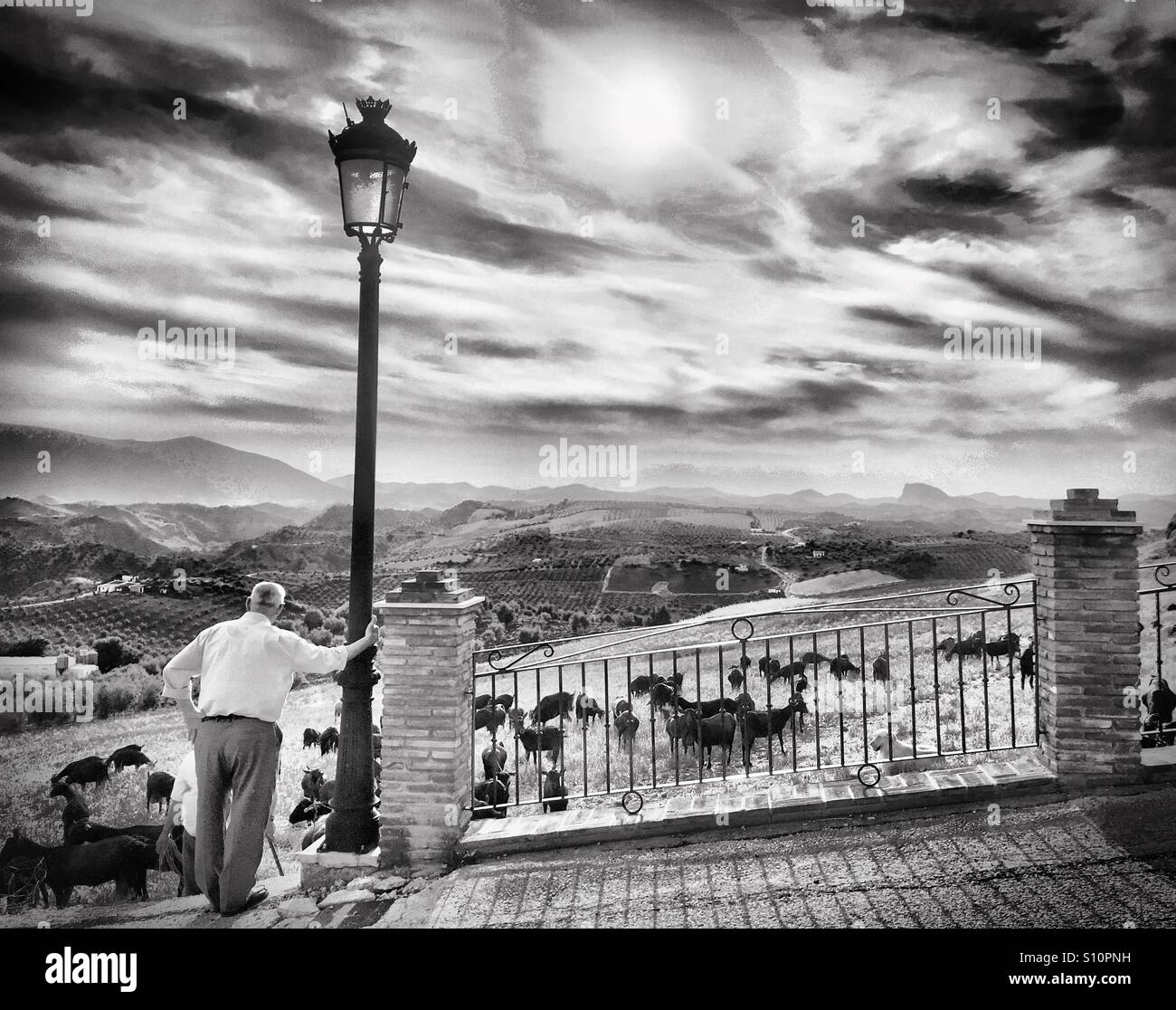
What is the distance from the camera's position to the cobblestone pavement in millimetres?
3150

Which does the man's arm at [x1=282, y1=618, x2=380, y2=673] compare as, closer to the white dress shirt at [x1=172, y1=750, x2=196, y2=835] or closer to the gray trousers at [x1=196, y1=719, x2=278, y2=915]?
the gray trousers at [x1=196, y1=719, x2=278, y2=915]

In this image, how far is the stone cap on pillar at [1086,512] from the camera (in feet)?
13.6

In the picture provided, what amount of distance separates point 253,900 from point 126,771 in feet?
28.7

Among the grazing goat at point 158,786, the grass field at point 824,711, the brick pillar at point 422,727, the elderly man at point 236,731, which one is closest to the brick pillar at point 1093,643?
the grass field at point 824,711

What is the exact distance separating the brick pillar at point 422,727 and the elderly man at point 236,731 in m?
0.48

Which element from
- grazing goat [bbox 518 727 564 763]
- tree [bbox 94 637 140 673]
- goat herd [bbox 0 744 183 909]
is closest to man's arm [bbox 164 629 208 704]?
goat herd [bbox 0 744 183 909]

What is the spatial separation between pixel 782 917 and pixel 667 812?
41.7 inches

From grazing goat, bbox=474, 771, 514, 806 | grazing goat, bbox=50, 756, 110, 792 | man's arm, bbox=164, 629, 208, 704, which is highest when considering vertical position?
man's arm, bbox=164, 629, 208, 704

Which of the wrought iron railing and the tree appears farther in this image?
the tree

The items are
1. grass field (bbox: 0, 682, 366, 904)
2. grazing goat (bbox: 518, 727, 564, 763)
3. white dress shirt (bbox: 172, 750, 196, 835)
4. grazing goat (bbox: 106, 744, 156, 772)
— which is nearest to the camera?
white dress shirt (bbox: 172, 750, 196, 835)

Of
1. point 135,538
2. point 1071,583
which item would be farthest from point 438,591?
point 135,538
